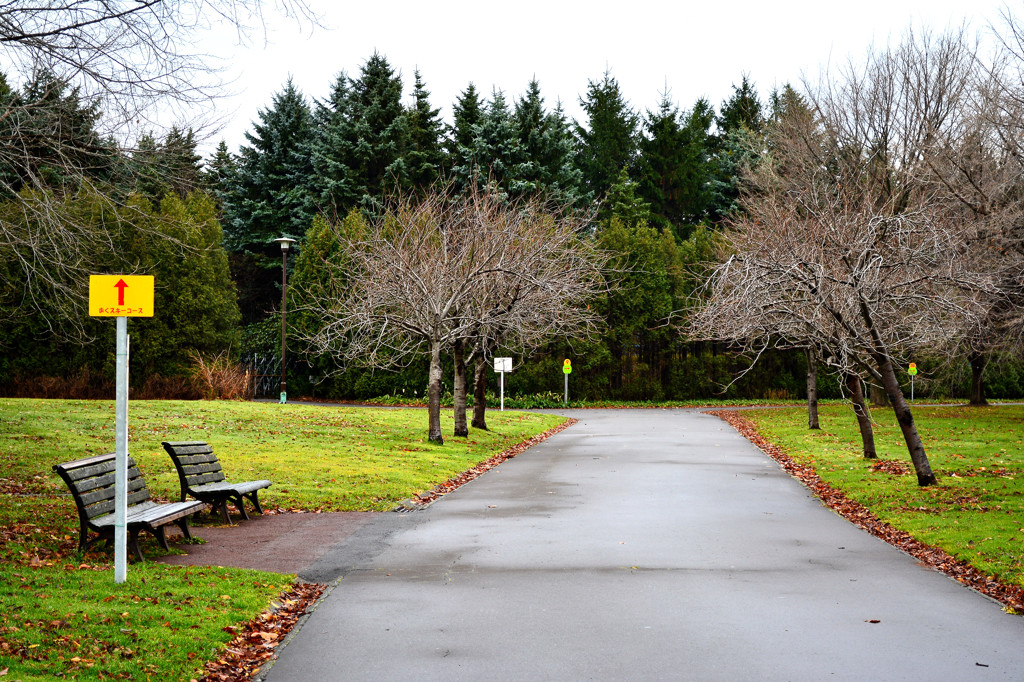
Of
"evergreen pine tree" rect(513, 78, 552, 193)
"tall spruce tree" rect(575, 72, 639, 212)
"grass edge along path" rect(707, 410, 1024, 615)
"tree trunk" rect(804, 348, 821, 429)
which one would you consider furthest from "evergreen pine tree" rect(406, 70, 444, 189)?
"grass edge along path" rect(707, 410, 1024, 615)

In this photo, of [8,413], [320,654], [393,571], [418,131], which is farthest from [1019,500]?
[418,131]

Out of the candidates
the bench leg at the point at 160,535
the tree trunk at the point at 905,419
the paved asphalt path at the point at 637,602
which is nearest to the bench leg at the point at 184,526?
the bench leg at the point at 160,535

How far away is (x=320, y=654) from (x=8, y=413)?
61.2ft

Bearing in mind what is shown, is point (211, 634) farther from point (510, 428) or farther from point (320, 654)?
point (510, 428)

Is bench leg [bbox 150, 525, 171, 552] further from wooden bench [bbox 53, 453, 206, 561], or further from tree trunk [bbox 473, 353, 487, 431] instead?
tree trunk [bbox 473, 353, 487, 431]

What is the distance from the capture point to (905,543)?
32.6 ft

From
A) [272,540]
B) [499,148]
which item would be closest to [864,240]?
[272,540]

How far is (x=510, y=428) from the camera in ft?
89.9

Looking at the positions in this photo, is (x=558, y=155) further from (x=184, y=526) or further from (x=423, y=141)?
(x=184, y=526)

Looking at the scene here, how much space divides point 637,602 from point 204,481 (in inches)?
248

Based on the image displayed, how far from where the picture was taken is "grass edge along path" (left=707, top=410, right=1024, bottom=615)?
755 centimetres

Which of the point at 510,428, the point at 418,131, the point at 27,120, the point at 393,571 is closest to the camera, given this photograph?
the point at 393,571

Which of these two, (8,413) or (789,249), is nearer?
(789,249)

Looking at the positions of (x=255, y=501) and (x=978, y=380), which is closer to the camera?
(x=255, y=501)
